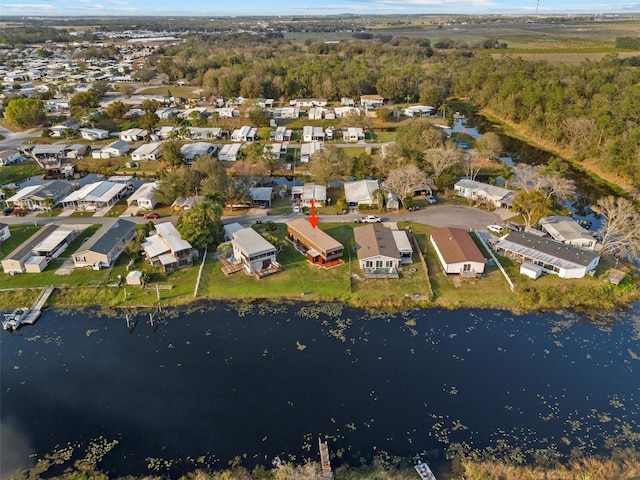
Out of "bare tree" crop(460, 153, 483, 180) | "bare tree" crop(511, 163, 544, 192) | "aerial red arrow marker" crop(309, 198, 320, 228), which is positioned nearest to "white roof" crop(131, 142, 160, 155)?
"aerial red arrow marker" crop(309, 198, 320, 228)

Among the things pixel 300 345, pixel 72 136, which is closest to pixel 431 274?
pixel 300 345

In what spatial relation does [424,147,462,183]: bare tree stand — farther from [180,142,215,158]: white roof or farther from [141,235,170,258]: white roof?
[180,142,215,158]: white roof

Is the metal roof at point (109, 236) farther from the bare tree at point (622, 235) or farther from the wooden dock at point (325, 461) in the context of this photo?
the bare tree at point (622, 235)

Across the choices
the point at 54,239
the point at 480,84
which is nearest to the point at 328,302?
the point at 54,239

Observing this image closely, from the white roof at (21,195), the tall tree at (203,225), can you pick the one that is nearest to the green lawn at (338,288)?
the tall tree at (203,225)

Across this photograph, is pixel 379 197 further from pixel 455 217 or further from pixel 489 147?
pixel 489 147

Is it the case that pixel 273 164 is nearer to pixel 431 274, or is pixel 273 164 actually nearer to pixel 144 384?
pixel 431 274
